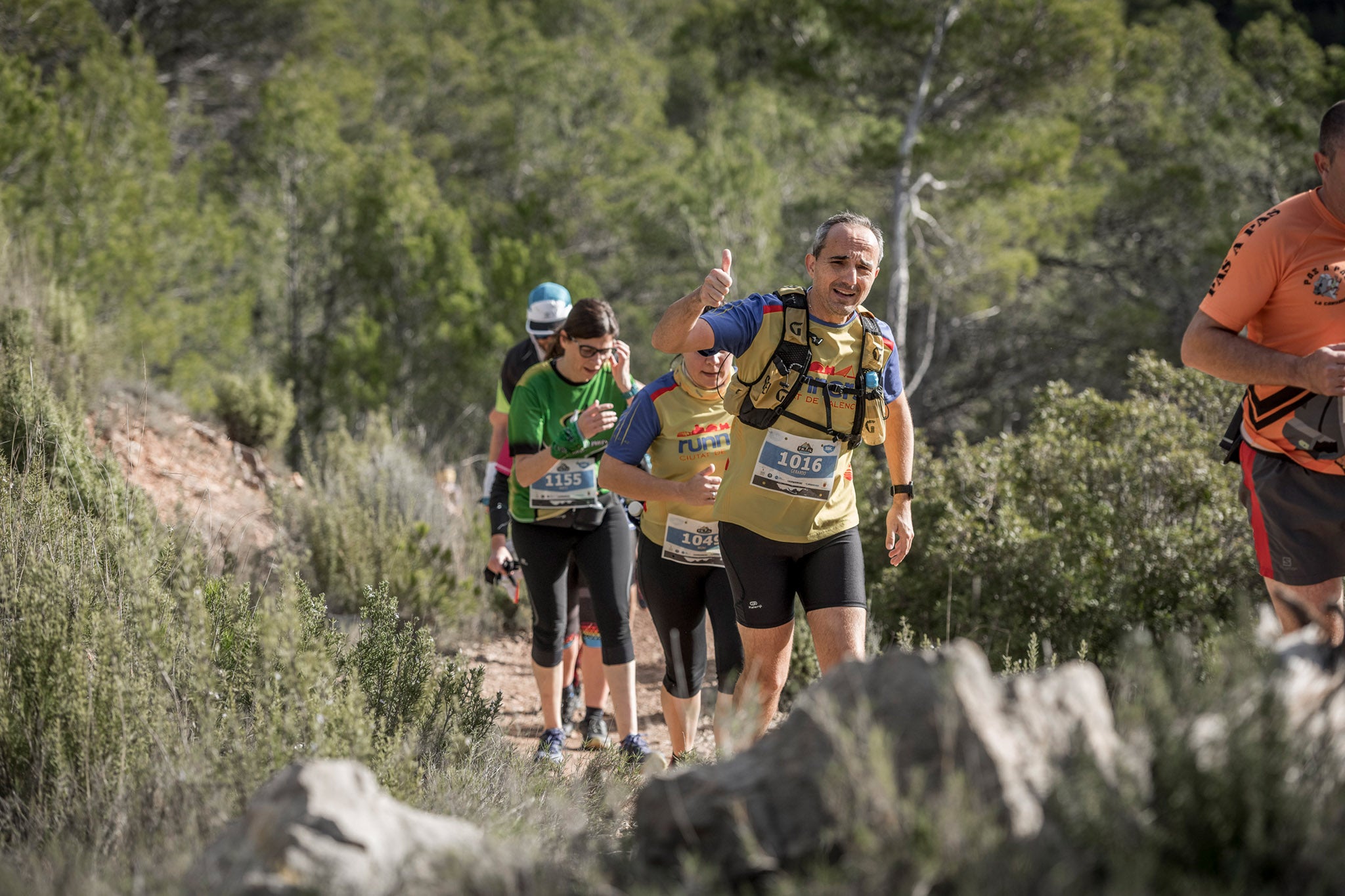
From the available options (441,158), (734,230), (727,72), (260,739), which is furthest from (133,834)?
(441,158)

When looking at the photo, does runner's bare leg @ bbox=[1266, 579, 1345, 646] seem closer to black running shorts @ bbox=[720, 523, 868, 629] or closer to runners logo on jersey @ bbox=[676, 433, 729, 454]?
black running shorts @ bbox=[720, 523, 868, 629]

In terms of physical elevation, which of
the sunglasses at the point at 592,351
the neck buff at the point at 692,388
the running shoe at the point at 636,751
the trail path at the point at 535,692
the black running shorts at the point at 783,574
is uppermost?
the sunglasses at the point at 592,351

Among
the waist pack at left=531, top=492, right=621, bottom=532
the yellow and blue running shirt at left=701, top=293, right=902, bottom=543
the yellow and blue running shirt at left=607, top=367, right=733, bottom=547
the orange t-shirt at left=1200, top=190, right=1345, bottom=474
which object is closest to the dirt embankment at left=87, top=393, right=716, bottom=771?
the waist pack at left=531, top=492, right=621, bottom=532

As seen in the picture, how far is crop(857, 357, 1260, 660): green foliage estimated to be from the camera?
5.36 m

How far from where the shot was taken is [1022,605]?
5.54 m

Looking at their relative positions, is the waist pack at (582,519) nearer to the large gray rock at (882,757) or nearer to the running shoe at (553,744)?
the running shoe at (553,744)

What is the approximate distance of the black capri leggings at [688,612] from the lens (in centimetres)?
379

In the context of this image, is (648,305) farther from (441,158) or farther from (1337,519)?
(1337,519)

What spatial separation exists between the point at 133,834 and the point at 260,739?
31 centimetres

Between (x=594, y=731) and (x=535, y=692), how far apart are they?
1.35 m

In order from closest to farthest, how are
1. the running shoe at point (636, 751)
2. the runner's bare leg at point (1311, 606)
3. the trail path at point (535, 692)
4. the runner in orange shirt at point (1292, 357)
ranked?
1. the runner's bare leg at point (1311, 606)
2. the runner in orange shirt at point (1292, 357)
3. the running shoe at point (636, 751)
4. the trail path at point (535, 692)

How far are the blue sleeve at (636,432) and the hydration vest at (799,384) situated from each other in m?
0.50

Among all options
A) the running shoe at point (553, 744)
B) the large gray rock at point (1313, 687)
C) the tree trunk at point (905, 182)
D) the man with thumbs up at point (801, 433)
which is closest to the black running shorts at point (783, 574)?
the man with thumbs up at point (801, 433)

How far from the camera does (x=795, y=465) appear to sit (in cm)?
318
